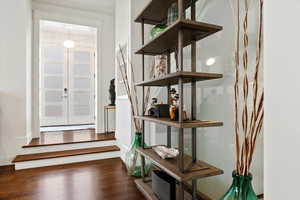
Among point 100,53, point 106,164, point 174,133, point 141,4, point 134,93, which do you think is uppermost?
point 141,4

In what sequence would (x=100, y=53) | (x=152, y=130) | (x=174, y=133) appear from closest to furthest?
(x=174, y=133)
(x=152, y=130)
(x=100, y=53)

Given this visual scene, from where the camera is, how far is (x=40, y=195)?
1761mm

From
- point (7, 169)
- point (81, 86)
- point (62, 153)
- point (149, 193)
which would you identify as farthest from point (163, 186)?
point (81, 86)

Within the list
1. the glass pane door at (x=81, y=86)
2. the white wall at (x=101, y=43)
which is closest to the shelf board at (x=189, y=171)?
the white wall at (x=101, y=43)

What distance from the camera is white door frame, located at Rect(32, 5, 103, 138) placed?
10.6 feet

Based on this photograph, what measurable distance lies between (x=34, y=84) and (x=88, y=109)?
2.04m

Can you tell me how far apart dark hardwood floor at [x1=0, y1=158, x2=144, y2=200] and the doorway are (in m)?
2.72

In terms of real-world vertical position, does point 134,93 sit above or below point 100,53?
below

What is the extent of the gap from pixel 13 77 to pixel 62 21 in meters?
1.49

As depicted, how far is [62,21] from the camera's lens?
3.41 m

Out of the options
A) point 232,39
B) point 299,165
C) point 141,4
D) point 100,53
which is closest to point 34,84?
point 100,53

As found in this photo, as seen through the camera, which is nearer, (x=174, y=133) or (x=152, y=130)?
(x=174, y=133)

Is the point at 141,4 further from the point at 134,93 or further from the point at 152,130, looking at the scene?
the point at 152,130

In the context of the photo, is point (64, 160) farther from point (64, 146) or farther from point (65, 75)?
point (65, 75)
